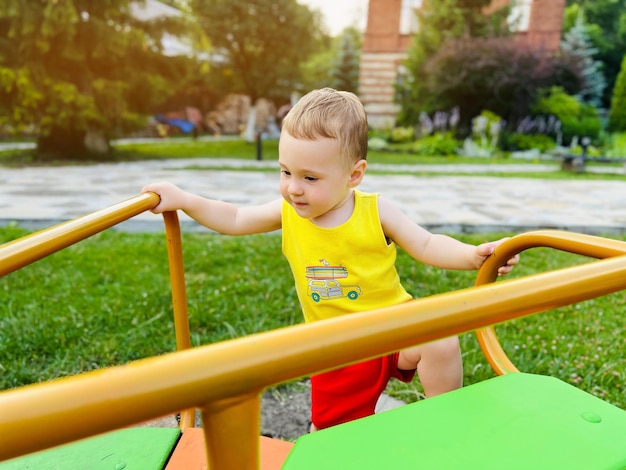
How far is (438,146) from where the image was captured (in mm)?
12711

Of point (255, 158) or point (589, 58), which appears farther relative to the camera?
point (589, 58)

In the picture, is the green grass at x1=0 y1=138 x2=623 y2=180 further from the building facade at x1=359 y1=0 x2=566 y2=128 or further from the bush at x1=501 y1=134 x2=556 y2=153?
the building facade at x1=359 y1=0 x2=566 y2=128

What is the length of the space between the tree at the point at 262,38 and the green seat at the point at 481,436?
13.8m

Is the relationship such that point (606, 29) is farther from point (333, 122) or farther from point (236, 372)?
point (236, 372)

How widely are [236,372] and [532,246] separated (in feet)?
2.94

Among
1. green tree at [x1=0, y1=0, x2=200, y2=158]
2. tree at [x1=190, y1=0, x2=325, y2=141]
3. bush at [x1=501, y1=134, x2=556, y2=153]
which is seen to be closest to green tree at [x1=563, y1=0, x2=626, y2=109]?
bush at [x1=501, y1=134, x2=556, y2=153]

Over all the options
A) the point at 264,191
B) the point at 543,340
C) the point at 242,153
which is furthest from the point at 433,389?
the point at 242,153

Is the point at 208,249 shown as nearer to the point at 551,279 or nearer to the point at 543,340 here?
the point at 543,340

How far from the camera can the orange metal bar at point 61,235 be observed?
2.98ft

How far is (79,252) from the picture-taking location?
147 inches

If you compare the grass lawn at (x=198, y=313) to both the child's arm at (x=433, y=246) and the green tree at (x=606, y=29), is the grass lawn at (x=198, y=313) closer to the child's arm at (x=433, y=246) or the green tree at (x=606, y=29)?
the child's arm at (x=433, y=246)

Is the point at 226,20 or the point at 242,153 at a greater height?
the point at 226,20

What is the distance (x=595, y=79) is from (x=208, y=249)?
18.9 metres

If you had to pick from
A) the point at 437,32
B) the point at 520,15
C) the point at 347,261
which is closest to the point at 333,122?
the point at 347,261
